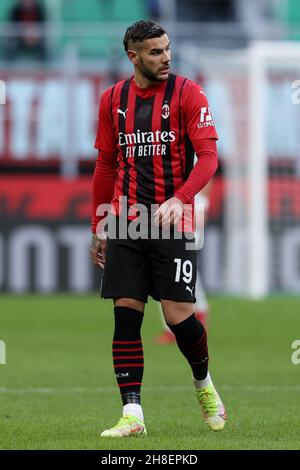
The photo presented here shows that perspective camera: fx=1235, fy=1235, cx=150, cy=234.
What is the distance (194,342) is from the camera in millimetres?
6574

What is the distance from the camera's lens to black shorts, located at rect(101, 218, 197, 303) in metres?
6.47

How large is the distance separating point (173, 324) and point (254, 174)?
11.2 meters

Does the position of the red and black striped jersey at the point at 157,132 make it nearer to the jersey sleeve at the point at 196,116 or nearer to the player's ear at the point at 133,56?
the jersey sleeve at the point at 196,116

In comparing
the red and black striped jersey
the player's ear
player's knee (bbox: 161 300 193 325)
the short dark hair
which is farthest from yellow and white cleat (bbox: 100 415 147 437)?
the short dark hair

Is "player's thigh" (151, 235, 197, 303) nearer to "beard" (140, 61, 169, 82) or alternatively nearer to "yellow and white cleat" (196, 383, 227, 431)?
"yellow and white cleat" (196, 383, 227, 431)

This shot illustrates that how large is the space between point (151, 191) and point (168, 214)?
373mm

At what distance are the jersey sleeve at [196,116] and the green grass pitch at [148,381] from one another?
1567 mm

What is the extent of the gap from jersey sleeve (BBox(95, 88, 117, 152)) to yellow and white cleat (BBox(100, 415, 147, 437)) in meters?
1.46

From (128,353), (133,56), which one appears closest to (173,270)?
(128,353)

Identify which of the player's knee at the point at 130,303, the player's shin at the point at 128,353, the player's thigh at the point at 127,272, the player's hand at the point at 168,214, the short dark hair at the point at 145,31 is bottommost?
the player's shin at the point at 128,353

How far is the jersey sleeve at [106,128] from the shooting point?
665 centimetres

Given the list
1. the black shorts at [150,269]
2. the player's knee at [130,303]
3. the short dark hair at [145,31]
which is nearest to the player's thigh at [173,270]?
the black shorts at [150,269]
